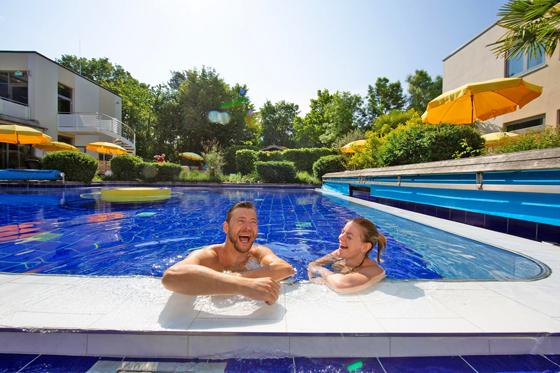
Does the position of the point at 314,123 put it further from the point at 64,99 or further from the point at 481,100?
the point at 481,100

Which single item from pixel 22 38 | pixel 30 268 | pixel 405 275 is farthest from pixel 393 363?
pixel 22 38

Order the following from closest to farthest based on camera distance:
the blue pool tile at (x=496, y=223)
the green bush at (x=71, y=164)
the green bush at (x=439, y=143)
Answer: the blue pool tile at (x=496, y=223) → the green bush at (x=439, y=143) → the green bush at (x=71, y=164)

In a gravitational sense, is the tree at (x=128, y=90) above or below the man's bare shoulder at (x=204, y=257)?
above

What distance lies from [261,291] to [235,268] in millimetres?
923

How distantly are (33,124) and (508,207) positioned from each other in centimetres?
2473

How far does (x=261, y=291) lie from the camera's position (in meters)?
1.73

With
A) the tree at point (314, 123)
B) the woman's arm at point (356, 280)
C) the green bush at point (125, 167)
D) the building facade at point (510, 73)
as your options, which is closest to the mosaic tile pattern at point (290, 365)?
the woman's arm at point (356, 280)

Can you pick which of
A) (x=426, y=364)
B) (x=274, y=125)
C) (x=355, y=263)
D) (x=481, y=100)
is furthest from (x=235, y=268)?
(x=274, y=125)

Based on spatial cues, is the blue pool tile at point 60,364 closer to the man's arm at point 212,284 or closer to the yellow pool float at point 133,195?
the man's arm at point 212,284

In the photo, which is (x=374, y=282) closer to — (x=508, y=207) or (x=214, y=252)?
(x=214, y=252)

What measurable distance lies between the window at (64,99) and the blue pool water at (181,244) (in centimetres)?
1903

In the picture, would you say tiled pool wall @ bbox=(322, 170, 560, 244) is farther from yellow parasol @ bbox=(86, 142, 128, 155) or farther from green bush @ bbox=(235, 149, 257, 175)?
yellow parasol @ bbox=(86, 142, 128, 155)

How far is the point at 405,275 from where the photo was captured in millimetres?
3102

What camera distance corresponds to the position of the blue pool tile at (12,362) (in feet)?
4.40
